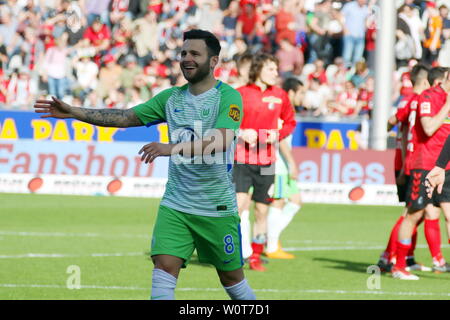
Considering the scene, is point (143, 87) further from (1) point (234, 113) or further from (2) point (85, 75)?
(1) point (234, 113)

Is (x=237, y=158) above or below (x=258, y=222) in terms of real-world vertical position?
above

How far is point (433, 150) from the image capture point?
11.6 metres

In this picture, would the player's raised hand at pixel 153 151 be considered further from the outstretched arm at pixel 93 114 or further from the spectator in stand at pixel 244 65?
the spectator in stand at pixel 244 65

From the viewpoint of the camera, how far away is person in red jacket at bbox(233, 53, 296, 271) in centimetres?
1235

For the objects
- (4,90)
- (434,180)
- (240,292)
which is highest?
(4,90)

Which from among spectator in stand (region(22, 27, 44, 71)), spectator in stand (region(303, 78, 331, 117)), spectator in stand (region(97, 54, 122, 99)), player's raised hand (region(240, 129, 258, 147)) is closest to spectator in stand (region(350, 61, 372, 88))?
spectator in stand (region(303, 78, 331, 117))

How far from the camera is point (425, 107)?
11.3 m

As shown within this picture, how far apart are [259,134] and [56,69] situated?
17702 millimetres

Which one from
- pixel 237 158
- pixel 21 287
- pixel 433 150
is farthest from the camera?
pixel 237 158

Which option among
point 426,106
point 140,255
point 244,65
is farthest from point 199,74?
point 140,255
